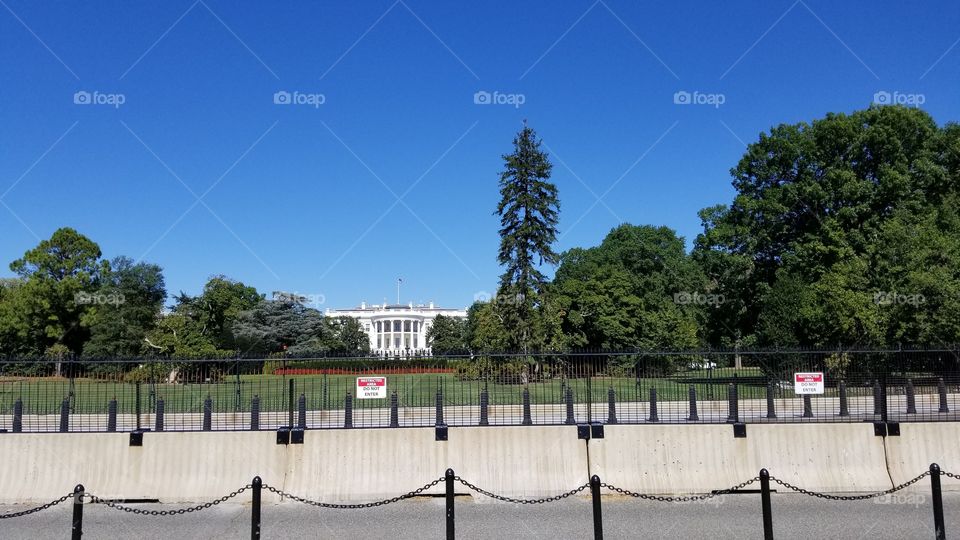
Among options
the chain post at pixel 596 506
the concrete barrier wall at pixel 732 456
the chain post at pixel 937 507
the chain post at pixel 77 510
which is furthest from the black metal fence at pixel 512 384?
the chain post at pixel 77 510

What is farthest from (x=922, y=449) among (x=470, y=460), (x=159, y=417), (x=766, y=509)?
(x=159, y=417)

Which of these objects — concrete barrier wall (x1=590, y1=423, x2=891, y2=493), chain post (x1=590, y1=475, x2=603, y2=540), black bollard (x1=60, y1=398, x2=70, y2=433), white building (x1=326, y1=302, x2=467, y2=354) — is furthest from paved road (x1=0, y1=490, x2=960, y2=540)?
white building (x1=326, y1=302, x2=467, y2=354)

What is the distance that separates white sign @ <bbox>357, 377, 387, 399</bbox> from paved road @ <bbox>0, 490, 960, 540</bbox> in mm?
2229

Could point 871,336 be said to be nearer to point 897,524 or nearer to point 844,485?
point 844,485

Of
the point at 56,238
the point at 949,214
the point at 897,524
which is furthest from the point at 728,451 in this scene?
the point at 56,238

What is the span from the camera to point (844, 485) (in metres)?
13.5

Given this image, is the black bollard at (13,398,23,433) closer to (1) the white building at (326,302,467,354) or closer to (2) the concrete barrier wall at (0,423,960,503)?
(2) the concrete barrier wall at (0,423,960,503)

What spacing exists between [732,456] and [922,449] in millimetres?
3636

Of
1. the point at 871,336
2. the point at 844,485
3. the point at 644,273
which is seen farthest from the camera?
the point at 644,273

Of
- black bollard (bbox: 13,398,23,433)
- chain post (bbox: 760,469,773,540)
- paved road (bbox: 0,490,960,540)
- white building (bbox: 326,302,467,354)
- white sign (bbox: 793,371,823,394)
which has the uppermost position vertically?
white building (bbox: 326,302,467,354)

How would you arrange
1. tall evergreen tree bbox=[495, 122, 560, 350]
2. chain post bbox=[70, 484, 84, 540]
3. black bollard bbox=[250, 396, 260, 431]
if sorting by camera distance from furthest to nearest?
tall evergreen tree bbox=[495, 122, 560, 350]
black bollard bbox=[250, 396, 260, 431]
chain post bbox=[70, 484, 84, 540]

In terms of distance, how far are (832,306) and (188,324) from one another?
5470 cm

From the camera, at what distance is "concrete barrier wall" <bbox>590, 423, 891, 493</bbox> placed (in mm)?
13617

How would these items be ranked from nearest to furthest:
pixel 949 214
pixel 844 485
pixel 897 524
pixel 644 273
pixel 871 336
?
pixel 897 524, pixel 844 485, pixel 871 336, pixel 949 214, pixel 644 273
